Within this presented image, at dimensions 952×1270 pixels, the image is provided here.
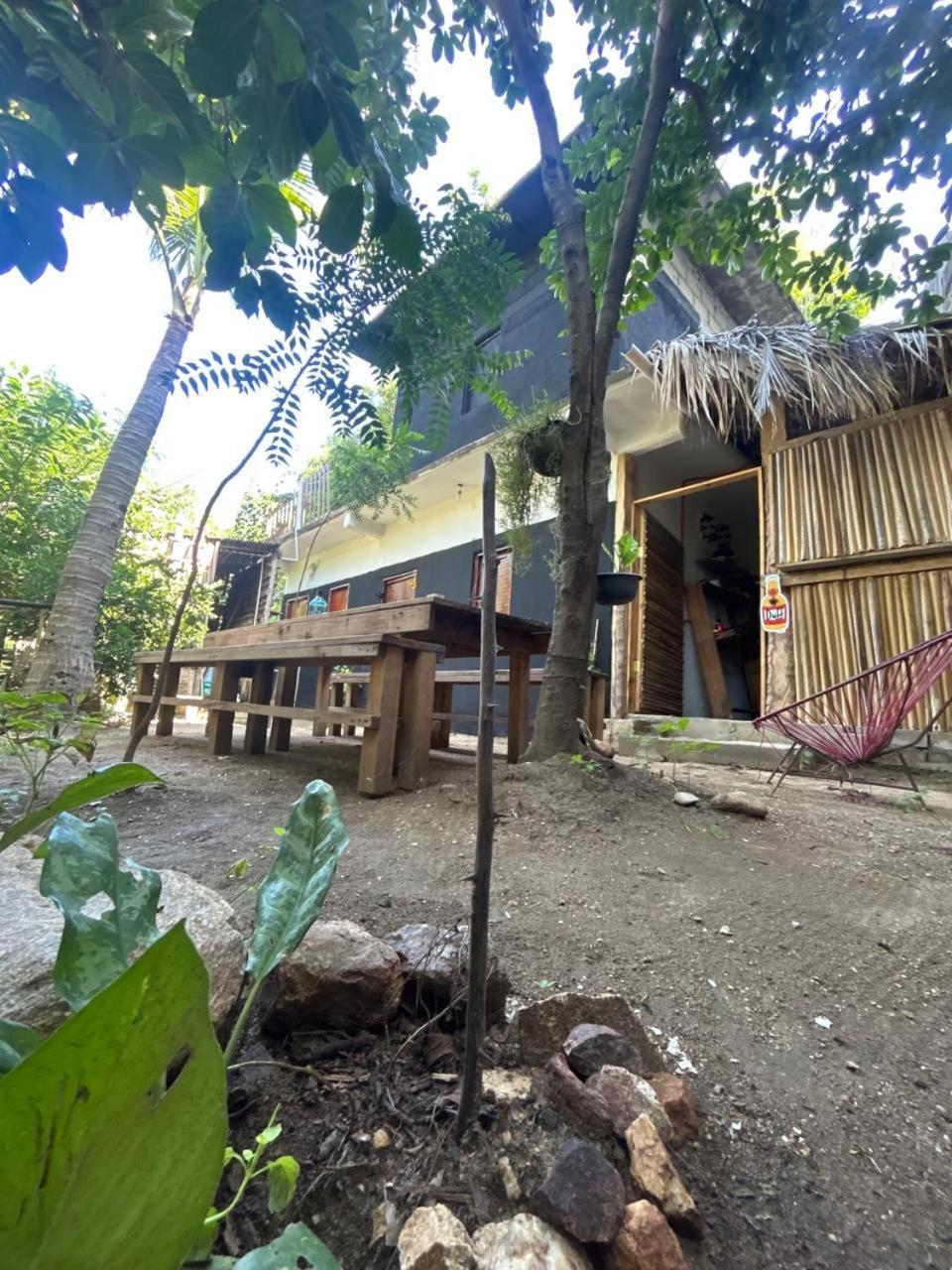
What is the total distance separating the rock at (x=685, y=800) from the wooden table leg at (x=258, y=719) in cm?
270

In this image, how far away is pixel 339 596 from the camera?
957 centimetres

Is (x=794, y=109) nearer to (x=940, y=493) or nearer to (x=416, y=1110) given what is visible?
(x=940, y=493)

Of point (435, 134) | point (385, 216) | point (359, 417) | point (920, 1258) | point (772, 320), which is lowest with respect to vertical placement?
point (920, 1258)

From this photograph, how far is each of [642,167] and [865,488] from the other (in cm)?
298

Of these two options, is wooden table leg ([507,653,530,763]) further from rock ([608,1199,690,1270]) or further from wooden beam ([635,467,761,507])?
wooden beam ([635,467,761,507])

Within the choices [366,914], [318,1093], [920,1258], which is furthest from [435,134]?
[920,1258]

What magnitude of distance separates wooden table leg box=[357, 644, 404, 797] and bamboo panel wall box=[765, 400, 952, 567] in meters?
3.50

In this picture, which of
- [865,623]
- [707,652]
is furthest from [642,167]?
[707,652]

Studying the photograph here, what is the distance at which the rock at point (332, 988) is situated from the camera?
811 millimetres

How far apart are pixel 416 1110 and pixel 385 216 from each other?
132cm

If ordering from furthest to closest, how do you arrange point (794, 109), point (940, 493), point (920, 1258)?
point (940, 493) < point (794, 109) < point (920, 1258)

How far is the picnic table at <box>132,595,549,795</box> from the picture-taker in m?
2.40

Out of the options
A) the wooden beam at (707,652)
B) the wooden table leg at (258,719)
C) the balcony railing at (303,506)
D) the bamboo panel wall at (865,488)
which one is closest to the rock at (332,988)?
the wooden table leg at (258,719)

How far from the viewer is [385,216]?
853mm
